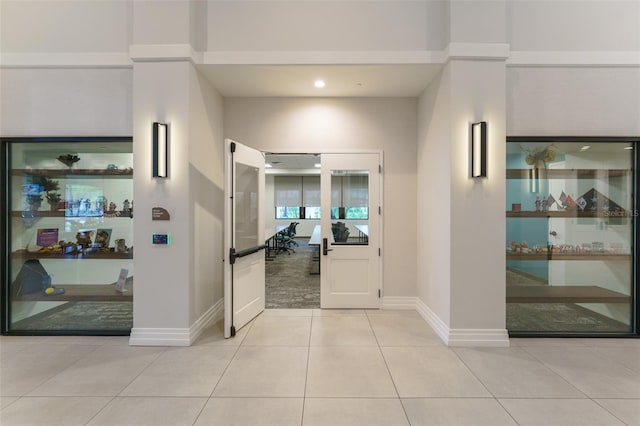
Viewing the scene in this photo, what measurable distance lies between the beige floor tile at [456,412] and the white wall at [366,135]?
1.98 metres

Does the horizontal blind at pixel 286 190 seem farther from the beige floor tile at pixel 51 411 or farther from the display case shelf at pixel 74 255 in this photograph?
the beige floor tile at pixel 51 411

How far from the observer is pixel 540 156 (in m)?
3.45

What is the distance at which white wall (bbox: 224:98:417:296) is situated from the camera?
13.4 ft

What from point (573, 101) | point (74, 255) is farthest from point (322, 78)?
point (74, 255)

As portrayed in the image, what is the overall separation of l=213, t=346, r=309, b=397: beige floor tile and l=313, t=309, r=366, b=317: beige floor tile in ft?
3.25

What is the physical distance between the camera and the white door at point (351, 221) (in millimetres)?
4117

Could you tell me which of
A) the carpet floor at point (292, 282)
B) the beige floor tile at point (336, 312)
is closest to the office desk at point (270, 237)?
the carpet floor at point (292, 282)

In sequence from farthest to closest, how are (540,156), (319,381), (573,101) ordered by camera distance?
(540,156), (573,101), (319,381)

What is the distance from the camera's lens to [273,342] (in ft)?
10.2

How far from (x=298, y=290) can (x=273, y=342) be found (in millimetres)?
2058

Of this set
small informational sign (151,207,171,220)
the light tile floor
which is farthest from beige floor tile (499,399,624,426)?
small informational sign (151,207,171,220)

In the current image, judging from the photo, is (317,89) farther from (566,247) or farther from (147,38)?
(566,247)

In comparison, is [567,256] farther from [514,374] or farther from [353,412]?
[353,412]

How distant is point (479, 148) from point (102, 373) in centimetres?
413
